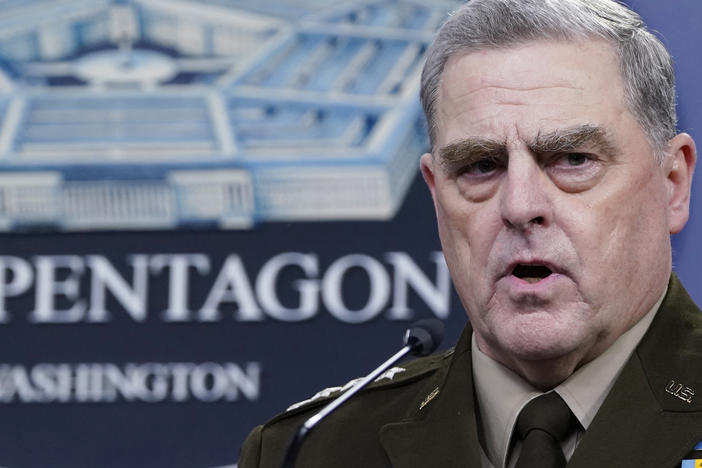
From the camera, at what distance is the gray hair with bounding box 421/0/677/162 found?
1.69 m

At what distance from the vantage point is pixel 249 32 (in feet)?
11.1

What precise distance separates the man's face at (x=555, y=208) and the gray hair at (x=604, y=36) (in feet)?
0.06

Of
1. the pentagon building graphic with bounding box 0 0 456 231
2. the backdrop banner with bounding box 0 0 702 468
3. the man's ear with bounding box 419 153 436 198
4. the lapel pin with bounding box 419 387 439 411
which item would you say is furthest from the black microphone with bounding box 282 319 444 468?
the pentagon building graphic with bounding box 0 0 456 231

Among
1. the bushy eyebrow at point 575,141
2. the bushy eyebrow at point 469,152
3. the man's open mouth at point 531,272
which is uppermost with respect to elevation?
the bushy eyebrow at point 575,141

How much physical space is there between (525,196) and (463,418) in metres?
0.39

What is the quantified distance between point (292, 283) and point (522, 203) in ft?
5.56

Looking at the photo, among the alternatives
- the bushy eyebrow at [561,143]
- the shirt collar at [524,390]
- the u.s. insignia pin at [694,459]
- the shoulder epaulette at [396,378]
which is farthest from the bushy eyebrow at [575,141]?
the shoulder epaulette at [396,378]

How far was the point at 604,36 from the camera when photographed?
1699 millimetres

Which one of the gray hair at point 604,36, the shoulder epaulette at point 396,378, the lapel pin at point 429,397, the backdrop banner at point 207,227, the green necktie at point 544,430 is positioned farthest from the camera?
the backdrop banner at point 207,227

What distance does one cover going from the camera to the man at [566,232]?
1617mm

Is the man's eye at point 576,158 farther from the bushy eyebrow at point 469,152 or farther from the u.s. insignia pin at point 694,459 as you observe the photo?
the u.s. insignia pin at point 694,459

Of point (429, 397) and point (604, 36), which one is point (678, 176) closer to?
point (604, 36)

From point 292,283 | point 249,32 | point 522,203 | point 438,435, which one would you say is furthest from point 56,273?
point 522,203

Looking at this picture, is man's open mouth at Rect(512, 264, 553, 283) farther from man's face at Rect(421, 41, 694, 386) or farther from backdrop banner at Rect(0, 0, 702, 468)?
backdrop banner at Rect(0, 0, 702, 468)
